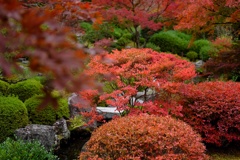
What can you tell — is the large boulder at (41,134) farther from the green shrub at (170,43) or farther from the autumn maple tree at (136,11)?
the green shrub at (170,43)

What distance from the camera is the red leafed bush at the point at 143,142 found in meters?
4.10

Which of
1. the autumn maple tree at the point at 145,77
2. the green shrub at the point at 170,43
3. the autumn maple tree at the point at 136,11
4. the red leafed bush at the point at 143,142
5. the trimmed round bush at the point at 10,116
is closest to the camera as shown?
the red leafed bush at the point at 143,142

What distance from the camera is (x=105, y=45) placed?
40.9 feet

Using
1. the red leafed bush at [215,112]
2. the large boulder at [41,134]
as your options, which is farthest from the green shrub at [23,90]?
the red leafed bush at [215,112]

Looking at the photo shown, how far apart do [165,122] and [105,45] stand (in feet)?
26.9

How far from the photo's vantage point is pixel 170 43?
603 inches

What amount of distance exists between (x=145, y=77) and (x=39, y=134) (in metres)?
2.12

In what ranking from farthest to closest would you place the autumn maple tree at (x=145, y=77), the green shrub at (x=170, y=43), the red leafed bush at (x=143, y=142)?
the green shrub at (x=170, y=43)
the autumn maple tree at (x=145, y=77)
the red leafed bush at (x=143, y=142)

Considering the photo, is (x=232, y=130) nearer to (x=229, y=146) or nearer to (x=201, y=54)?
(x=229, y=146)

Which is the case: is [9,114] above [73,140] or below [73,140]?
above

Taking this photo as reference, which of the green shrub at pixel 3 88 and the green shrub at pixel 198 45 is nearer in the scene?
the green shrub at pixel 3 88

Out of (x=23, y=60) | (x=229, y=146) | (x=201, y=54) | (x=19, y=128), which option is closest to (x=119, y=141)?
(x=19, y=128)

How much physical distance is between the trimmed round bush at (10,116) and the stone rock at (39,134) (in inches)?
4.9

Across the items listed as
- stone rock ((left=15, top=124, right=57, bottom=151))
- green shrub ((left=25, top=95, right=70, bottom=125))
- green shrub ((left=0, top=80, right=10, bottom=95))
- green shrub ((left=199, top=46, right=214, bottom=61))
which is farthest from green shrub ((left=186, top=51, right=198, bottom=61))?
stone rock ((left=15, top=124, right=57, bottom=151))
